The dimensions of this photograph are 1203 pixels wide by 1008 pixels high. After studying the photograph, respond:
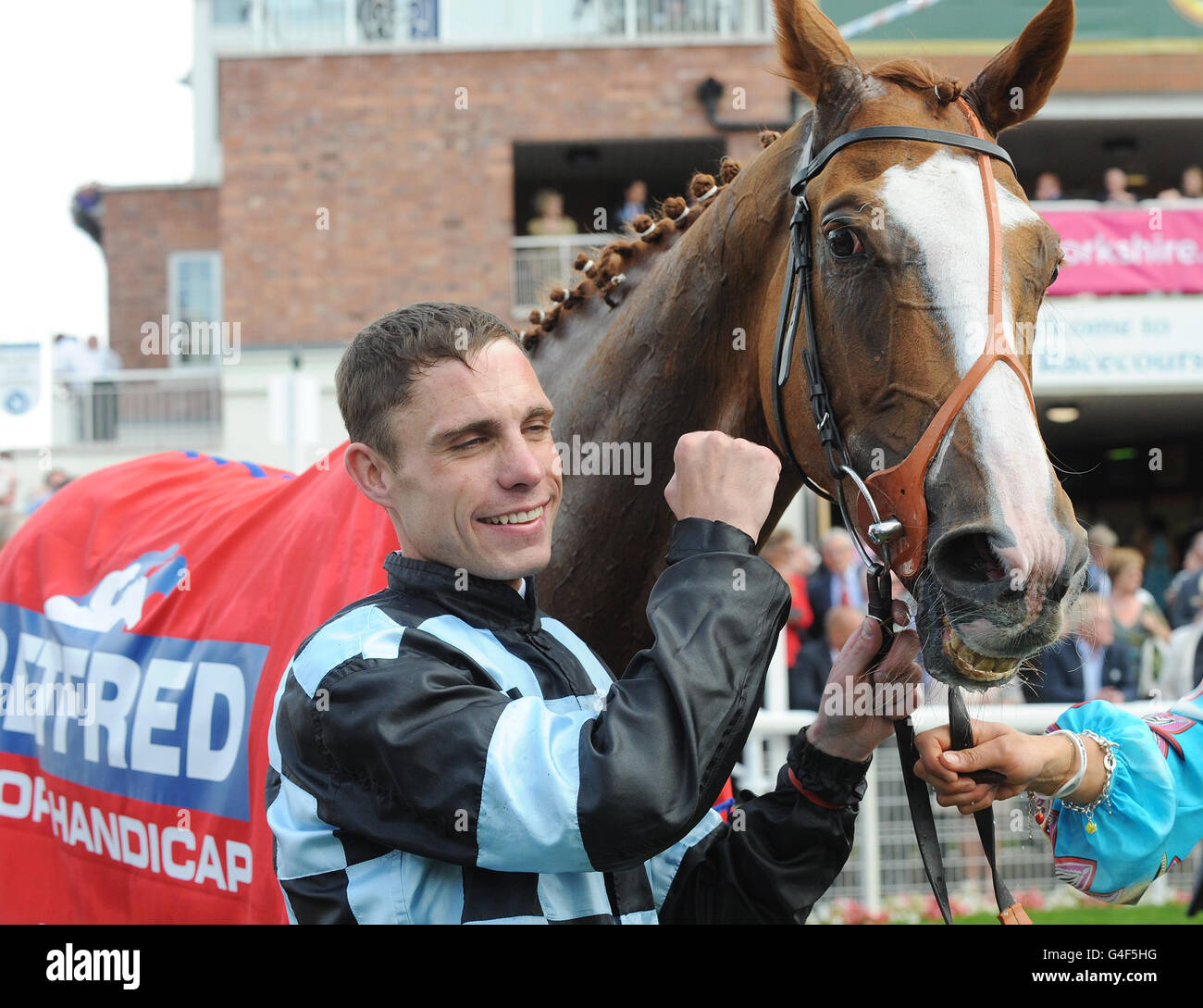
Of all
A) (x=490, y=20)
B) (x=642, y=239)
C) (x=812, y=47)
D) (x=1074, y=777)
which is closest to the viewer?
(x=1074, y=777)

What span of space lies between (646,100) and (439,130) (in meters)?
2.28

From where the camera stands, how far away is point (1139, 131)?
1283 cm

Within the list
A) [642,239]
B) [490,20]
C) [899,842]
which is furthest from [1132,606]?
[490,20]

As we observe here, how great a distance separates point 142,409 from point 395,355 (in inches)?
501

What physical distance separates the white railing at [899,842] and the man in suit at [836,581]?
154 cm

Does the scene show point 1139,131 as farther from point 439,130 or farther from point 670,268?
point 670,268

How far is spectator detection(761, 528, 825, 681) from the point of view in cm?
600

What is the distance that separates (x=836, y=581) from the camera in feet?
21.6

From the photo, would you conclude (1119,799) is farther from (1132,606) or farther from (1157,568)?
(1157,568)

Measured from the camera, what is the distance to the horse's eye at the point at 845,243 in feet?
5.71

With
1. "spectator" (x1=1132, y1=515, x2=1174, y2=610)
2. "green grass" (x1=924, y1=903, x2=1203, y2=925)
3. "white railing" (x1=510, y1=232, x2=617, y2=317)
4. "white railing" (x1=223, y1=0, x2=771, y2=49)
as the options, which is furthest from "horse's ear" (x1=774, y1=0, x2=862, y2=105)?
"white railing" (x1=223, y1=0, x2=771, y2=49)

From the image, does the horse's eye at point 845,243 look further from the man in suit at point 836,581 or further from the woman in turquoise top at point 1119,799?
the man in suit at point 836,581

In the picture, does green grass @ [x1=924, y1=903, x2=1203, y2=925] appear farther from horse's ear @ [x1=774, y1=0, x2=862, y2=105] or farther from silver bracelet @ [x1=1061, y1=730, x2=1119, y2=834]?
horse's ear @ [x1=774, y1=0, x2=862, y2=105]
